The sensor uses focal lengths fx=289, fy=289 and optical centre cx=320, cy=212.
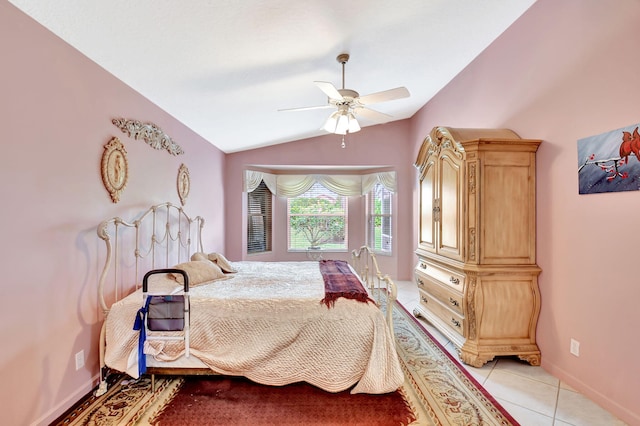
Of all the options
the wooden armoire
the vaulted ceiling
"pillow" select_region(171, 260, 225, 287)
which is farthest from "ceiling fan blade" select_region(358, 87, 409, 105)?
"pillow" select_region(171, 260, 225, 287)

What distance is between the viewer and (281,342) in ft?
7.35

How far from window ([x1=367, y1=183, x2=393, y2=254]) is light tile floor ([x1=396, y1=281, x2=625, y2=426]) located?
3.15 meters

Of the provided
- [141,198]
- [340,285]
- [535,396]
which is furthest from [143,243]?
[535,396]

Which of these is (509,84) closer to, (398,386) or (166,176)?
(398,386)

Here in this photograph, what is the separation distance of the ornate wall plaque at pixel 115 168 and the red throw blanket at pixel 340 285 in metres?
1.97

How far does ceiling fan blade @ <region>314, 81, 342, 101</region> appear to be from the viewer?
2.35 metres

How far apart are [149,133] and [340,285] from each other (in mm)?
2449

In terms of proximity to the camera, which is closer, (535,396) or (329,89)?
(535,396)

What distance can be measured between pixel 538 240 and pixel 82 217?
376 centimetres

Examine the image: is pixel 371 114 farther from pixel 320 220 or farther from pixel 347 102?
pixel 320 220

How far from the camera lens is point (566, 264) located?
7.75 feet

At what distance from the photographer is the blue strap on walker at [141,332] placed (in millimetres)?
2029

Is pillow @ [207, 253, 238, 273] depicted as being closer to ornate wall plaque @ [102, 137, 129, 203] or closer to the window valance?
ornate wall plaque @ [102, 137, 129, 203]

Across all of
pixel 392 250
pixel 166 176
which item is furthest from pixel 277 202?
pixel 166 176
